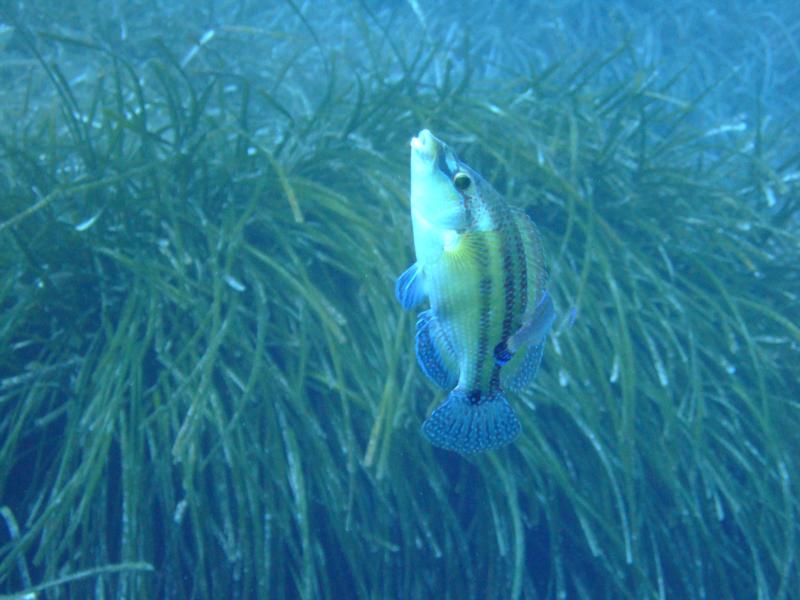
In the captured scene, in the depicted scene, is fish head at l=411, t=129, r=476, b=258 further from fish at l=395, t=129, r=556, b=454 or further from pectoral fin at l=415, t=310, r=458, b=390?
pectoral fin at l=415, t=310, r=458, b=390

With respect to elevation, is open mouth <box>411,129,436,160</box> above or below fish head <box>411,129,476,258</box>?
above

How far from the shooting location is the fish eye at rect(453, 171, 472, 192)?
50.2 inches

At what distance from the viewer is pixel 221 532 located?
7.73 ft

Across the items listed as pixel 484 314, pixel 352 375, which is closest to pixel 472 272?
pixel 484 314

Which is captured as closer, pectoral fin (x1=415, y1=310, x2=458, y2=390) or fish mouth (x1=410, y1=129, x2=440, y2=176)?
fish mouth (x1=410, y1=129, x2=440, y2=176)

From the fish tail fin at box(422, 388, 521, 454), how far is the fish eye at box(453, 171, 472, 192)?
0.51m

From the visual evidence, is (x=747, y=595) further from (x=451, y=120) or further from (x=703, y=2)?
(x=703, y=2)

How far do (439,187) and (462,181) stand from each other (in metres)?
0.06

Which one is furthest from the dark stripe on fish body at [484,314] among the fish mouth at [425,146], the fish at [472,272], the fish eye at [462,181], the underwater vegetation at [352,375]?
the underwater vegetation at [352,375]

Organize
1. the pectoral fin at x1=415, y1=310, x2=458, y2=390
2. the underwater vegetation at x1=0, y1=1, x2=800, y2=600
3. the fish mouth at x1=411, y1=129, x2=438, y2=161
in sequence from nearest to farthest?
the fish mouth at x1=411, y1=129, x2=438, y2=161 < the pectoral fin at x1=415, y1=310, x2=458, y2=390 < the underwater vegetation at x1=0, y1=1, x2=800, y2=600

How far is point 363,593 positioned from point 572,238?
2185 millimetres

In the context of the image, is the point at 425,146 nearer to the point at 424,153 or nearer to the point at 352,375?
the point at 424,153

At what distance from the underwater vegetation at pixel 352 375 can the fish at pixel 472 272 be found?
1018mm

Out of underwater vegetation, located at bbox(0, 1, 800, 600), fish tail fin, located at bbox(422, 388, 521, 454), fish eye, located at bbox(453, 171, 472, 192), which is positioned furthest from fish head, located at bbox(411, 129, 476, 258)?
underwater vegetation, located at bbox(0, 1, 800, 600)
